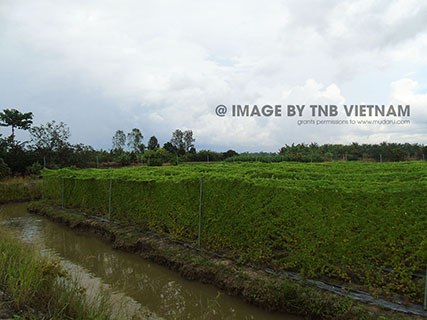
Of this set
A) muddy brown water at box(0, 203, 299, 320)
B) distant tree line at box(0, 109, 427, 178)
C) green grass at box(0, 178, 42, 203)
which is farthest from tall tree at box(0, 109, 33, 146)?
muddy brown water at box(0, 203, 299, 320)

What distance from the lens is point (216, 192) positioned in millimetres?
6320

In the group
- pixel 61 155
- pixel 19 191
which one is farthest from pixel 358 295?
pixel 61 155

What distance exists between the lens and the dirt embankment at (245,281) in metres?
4.10

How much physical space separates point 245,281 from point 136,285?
2.45 metres

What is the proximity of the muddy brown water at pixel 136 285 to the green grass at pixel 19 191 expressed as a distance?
29.0 ft

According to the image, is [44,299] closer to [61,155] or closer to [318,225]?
[318,225]

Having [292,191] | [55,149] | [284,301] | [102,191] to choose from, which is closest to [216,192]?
[292,191]

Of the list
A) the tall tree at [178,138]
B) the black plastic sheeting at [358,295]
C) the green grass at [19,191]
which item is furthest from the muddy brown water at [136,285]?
the tall tree at [178,138]

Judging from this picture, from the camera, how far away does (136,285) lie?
5.80 m

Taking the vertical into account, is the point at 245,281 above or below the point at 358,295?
below

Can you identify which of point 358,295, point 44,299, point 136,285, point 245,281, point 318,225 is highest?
point 318,225

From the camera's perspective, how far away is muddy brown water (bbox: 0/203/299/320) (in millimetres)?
4711

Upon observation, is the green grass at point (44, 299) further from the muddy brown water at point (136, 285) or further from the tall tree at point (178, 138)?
the tall tree at point (178, 138)

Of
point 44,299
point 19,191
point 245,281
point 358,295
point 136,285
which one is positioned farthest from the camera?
point 19,191
